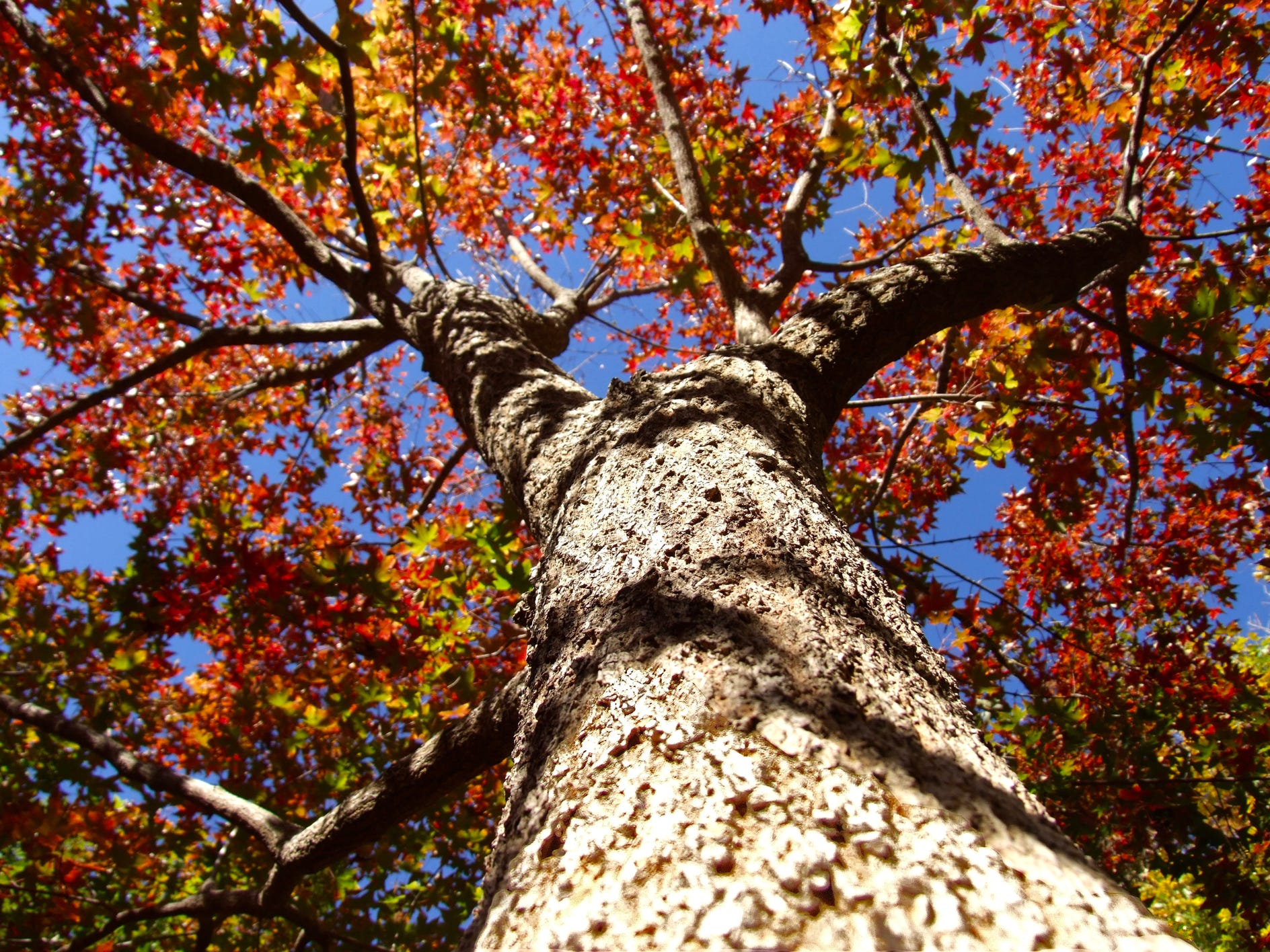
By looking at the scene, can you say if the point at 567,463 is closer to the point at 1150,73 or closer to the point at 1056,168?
the point at 1150,73

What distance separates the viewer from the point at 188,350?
2.77m

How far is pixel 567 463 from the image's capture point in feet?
5.97

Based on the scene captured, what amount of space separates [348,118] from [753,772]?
2.56 meters

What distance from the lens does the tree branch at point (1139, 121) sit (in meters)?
2.54

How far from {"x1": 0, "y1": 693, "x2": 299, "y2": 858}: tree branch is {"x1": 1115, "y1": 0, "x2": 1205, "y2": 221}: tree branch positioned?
4.44 m

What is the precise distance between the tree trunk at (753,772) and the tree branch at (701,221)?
1744 mm

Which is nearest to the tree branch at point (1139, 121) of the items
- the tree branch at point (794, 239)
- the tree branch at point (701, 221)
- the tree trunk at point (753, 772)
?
the tree branch at point (794, 239)

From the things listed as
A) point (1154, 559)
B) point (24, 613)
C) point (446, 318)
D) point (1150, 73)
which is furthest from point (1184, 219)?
point (24, 613)

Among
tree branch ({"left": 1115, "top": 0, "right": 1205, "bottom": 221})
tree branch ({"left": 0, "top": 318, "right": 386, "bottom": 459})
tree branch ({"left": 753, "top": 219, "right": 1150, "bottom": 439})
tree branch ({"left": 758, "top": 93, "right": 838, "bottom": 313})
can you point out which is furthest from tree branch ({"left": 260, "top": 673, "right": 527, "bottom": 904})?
tree branch ({"left": 1115, "top": 0, "right": 1205, "bottom": 221})

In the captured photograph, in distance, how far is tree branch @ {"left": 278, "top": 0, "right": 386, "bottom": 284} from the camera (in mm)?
2020

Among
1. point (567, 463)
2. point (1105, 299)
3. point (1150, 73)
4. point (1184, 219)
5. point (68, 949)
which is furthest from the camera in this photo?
point (1184, 219)

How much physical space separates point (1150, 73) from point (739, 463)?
289 centimetres

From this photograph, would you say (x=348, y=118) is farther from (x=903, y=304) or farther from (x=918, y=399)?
(x=918, y=399)

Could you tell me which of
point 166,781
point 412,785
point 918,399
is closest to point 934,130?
point 918,399
